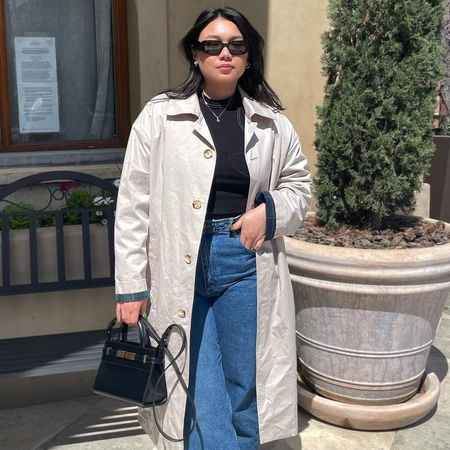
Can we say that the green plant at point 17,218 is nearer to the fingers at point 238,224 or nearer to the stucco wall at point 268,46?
the stucco wall at point 268,46

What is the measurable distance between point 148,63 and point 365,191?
61.8 inches

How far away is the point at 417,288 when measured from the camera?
3051mm

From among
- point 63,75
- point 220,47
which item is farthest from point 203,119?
point 63,75

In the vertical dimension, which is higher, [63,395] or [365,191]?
[365,191]

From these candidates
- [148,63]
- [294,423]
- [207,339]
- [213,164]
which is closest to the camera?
[213,164]

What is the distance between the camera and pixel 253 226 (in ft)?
7.38

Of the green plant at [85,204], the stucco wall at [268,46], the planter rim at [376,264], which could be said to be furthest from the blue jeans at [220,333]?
the stucco wall at [268,46]

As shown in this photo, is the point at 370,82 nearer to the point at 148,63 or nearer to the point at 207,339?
the point at 148,63

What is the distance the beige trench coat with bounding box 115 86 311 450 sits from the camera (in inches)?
88.6

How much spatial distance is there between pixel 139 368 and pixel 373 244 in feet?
5.19

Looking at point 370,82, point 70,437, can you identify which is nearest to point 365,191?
point 370,82

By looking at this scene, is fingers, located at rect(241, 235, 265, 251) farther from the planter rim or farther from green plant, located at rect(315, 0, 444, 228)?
green plant, located at rect(315, 0, 444, 228)

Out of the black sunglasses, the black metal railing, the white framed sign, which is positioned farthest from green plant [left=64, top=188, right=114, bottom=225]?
the black sunglasses

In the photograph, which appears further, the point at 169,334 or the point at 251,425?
the point at 251,425
